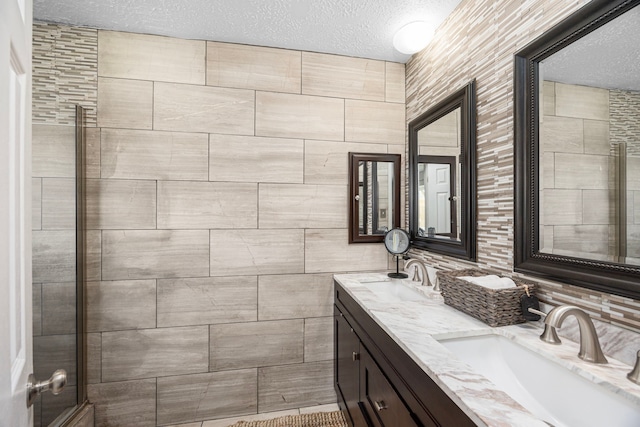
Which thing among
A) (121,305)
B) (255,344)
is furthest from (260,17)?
(255,344)

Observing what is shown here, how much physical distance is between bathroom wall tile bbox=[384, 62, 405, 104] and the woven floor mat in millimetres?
2327

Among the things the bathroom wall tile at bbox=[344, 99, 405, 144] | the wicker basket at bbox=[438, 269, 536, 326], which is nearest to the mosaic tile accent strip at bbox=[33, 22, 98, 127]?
the bathroom wall tile at bbox=[344, 99, 405, 144]

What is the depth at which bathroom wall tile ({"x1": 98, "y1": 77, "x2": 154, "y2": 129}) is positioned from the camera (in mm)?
1902

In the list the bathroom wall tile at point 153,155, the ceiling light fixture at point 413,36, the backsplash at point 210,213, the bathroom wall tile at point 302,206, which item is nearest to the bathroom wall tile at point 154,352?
the backsplash at point 210,213

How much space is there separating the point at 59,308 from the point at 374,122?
234cm

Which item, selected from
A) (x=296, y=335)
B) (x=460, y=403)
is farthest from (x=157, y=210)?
(x=460, y=403)

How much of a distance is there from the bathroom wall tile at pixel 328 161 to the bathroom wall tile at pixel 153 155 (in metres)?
0.71

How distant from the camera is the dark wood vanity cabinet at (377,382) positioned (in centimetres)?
85

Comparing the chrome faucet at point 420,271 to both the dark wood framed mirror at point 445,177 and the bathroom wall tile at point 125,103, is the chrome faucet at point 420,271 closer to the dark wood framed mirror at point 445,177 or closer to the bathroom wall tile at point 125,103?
the dark wood framed mirror at point 445,177

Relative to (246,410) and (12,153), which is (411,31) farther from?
(246,410)

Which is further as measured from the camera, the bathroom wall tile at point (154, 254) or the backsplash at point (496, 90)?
the bathroom wall tile at point (154, 254)

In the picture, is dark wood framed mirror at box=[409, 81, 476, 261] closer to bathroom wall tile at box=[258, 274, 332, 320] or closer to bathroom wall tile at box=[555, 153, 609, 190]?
bathroom wall tile at box=[555, 153, 609, 190]

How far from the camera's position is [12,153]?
2.06 feet

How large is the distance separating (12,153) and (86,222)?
151 centimetres
